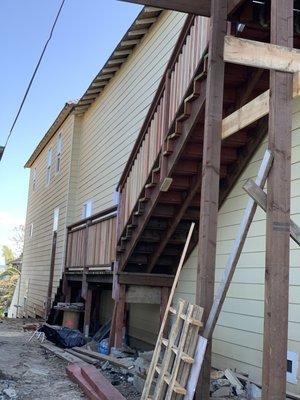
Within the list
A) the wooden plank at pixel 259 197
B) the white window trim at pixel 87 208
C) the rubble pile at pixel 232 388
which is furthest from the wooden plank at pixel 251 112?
the white window trim at pixel 87 208

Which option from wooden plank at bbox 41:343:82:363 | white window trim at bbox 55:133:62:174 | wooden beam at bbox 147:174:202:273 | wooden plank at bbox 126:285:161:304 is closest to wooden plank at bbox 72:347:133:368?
wooden plank at bbox 41:343:82:363

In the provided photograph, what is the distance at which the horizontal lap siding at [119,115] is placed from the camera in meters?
10.7

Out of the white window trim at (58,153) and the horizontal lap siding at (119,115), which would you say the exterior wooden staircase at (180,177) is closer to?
the horizontal lap siding at (119,115)

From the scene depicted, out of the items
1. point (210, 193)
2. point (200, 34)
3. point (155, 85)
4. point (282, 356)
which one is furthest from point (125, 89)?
point (282, 356)

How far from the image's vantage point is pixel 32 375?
23.2 feet

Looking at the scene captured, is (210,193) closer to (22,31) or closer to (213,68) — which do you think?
(213,68)

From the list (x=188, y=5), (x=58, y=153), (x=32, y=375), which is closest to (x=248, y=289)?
(x=32, y=375)

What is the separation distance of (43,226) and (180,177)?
46.6 feet

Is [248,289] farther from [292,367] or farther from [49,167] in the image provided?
[49,167]

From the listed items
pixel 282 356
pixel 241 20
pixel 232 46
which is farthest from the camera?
pixel 241 20

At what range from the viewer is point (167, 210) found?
7371 mm

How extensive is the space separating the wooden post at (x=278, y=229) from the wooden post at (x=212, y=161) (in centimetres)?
78

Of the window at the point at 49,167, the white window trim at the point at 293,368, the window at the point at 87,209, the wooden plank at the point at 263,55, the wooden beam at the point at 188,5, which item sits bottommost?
the white window trim at the point at 293,368

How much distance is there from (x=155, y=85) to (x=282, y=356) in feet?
27.2
